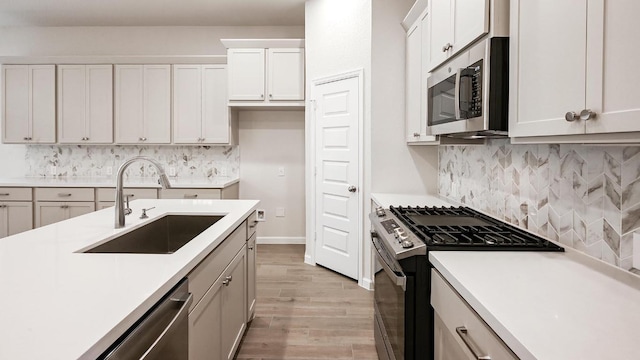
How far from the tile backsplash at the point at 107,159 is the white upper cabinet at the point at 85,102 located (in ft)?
1.17

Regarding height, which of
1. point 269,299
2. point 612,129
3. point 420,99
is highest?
point 420,99

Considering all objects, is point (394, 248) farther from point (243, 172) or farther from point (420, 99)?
point (243, 172)

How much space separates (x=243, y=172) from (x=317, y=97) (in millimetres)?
1673

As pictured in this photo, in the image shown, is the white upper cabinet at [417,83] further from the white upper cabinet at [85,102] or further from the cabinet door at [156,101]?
the white upper cabinet at [85,102]

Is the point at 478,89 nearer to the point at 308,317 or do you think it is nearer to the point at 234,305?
the point at 234,305

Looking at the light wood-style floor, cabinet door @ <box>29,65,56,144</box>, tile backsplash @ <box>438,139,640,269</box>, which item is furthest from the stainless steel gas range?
cabinet door @ <box>29,65,56,144</box>

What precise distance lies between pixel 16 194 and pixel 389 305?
4529mm

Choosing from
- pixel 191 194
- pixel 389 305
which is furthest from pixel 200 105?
pixel 389 305

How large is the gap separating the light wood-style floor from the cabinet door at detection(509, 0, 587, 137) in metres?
1.74

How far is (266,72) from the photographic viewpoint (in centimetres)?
448

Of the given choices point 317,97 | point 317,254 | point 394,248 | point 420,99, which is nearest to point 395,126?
point 420,99

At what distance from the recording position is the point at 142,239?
2.05m

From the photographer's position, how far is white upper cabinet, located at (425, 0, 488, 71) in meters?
1.59

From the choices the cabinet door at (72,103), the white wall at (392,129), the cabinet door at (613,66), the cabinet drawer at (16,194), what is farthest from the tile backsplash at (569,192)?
the cabinet drawer at (16,194)
